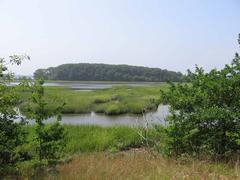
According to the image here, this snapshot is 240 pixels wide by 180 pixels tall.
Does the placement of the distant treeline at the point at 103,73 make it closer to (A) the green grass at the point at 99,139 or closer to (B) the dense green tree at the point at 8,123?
(A) the green grass at the point at 99,139

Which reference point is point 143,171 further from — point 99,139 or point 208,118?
point 99,139

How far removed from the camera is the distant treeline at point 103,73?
158375 millimetres

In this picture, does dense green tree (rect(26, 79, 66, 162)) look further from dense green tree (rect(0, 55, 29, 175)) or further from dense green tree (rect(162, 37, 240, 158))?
dense green tree (rect(162, 37, 240, 158))

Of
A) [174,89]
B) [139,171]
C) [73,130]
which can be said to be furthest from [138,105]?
[139,171]

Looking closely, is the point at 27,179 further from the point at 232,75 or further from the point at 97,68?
the point at 97,68

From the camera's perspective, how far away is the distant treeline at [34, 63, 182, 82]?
6235 inches

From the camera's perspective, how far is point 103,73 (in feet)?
529

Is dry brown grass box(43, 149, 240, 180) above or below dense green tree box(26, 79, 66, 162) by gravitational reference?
below

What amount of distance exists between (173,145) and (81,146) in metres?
6.28

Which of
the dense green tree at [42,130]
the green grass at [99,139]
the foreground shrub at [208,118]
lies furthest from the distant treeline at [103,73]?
the dense green tree at [42,130]

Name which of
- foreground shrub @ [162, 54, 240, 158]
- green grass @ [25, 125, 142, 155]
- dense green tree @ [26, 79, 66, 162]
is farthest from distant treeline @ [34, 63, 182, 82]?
dense green tree @ [26, 79, 66, 162]

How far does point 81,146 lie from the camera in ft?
50.2

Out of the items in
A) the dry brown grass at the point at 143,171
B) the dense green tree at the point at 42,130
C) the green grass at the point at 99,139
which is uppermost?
the dense green tree at the point at 42,130

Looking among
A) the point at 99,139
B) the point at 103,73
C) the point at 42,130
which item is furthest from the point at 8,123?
the point at 103,73
